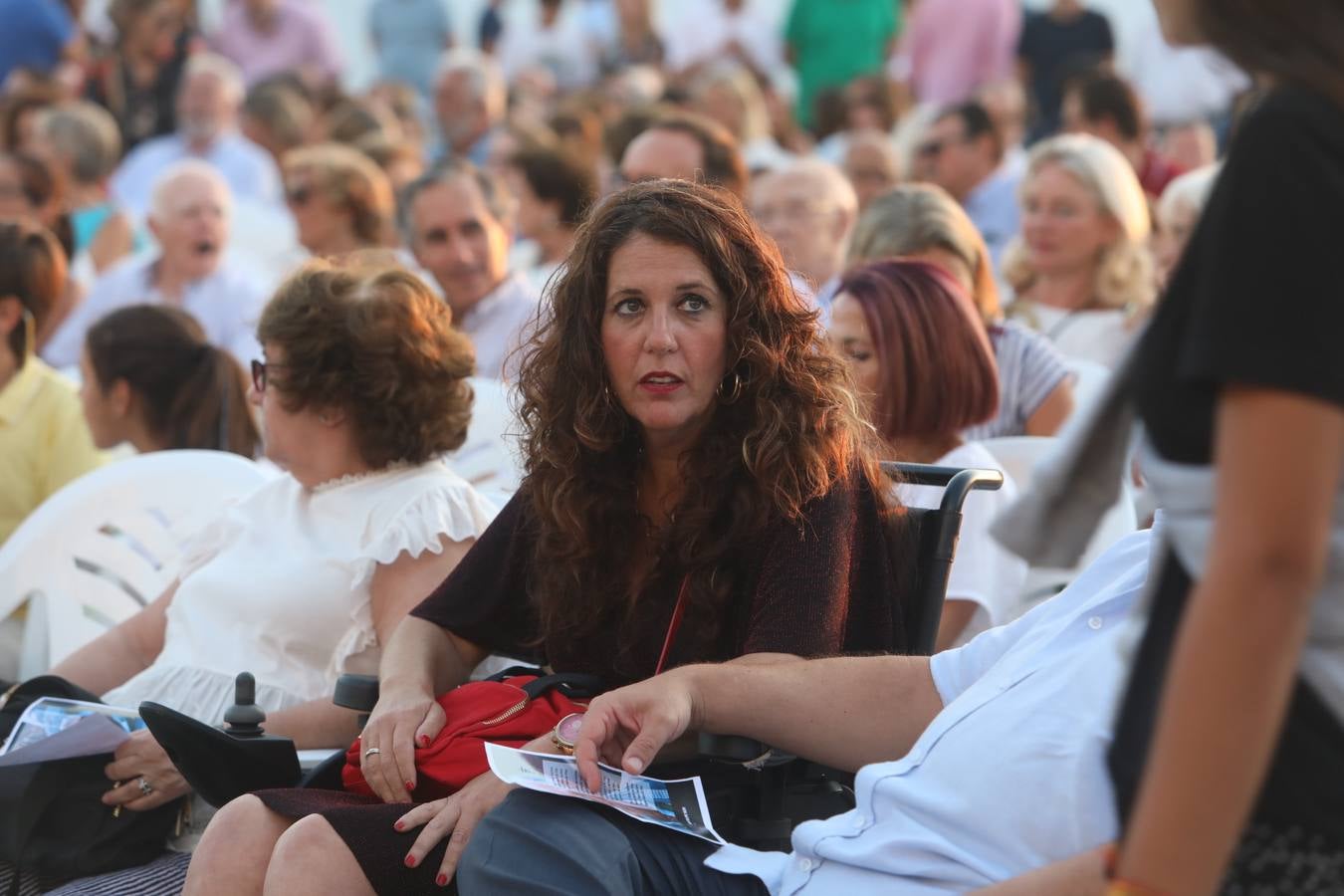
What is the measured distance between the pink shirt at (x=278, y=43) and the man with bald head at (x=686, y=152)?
22.3 ft

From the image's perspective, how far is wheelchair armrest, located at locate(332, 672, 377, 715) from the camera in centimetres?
285

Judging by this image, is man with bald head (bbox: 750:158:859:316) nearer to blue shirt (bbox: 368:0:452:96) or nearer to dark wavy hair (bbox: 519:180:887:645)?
dark wavy hair (bbox: 519:180:887:645)

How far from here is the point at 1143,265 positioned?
584cm

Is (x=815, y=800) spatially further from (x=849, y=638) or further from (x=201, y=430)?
(x=201, y=430)

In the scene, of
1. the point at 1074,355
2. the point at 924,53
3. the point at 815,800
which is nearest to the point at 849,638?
the point at 815,800

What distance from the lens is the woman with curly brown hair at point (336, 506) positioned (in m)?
3.30

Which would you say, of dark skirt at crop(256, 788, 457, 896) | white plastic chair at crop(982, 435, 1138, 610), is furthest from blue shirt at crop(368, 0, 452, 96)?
dark skirt at crop(256, 788, 457, 896)

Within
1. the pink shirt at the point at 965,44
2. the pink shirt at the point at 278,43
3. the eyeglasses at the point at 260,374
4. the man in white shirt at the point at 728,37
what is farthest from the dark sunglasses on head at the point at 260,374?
the pink shirt at the point at 278,43

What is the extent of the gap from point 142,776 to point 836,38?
29.7 feet

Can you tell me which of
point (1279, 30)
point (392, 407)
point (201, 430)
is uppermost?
point (1279, 30)

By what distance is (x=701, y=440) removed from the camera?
2781 millimetres

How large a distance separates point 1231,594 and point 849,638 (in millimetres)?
1391

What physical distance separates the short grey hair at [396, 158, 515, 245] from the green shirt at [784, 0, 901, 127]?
524 cm

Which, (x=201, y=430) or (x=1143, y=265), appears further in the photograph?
(x=1143, y=265)
